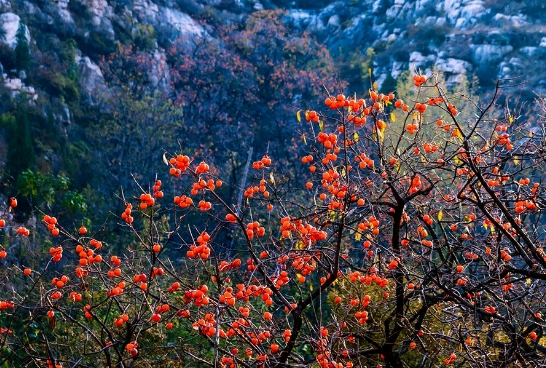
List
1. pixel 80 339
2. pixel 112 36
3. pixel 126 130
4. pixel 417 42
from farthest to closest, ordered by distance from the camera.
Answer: pixel 417 42, pixel 112 36, pixel 126 130, pixel 80 339

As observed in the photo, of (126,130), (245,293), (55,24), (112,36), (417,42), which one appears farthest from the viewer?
(417,42)

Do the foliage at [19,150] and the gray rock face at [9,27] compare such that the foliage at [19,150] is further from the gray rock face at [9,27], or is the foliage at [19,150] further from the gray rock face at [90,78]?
the gray rock face at [9,27]

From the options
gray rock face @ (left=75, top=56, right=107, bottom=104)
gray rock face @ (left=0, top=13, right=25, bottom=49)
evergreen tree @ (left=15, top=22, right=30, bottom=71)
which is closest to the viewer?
evergreen tree @ (left=15, top=22, right=30, bottom=71)

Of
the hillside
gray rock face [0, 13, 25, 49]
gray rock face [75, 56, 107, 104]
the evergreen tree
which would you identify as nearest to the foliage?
the hillside

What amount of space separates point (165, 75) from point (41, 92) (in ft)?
17.1

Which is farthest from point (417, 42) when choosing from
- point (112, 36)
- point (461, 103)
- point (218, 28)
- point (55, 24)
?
point (55, 24)

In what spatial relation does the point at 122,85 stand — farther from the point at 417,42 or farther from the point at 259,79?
the point at 417,42

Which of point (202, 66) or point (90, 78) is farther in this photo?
point (202, 66)

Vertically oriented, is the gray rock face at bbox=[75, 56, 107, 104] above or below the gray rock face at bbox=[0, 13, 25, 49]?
below

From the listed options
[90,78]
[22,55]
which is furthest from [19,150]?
[90,78]

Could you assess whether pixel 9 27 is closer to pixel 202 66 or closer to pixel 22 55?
pixel 22 55

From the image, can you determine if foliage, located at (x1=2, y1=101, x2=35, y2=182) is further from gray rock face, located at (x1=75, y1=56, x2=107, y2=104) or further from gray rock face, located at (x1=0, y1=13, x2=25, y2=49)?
gray rock face, located at (x1=0, y1=13, x2=25, y2=49)

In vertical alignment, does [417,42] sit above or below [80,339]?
above

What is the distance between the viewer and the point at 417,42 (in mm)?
26391
